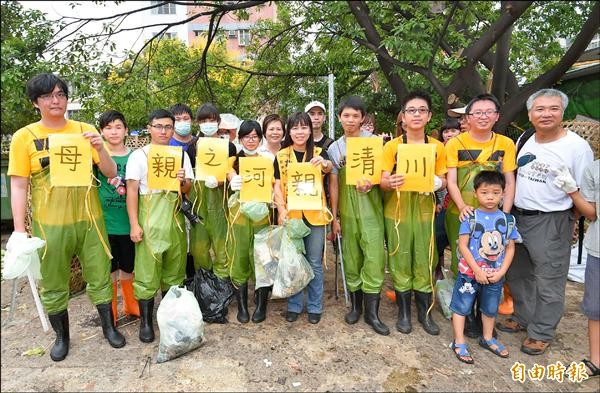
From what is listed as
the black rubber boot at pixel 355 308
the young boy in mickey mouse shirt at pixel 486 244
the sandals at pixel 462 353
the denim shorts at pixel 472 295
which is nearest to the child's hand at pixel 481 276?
the young boy in mickey mouse shirt at pixel 486 244

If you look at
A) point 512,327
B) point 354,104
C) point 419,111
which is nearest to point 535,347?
point 512,327

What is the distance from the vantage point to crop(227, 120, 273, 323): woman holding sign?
10.6 ft

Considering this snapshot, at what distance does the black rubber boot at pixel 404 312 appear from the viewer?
3373 mm

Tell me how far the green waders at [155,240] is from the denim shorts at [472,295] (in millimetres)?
2278

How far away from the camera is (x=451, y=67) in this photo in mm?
3795

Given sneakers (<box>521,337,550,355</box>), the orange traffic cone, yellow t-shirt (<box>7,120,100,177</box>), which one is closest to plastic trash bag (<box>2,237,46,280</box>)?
yellow t-shirt (<box>7,120,100,177</box>)

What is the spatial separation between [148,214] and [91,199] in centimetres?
42

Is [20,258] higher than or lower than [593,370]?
higher

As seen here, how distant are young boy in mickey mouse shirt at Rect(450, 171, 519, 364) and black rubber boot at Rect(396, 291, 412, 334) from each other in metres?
0.46

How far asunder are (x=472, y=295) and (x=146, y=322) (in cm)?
263

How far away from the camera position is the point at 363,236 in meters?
3.30

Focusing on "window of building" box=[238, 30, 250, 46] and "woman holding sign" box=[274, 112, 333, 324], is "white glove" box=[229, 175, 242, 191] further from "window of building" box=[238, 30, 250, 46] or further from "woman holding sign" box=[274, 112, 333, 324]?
"window of building" box=[238, 30, 250, 46]

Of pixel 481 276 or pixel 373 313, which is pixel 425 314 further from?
pixel 481 276

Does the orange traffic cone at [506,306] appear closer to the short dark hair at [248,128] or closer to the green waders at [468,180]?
the green waders at [468,180]
